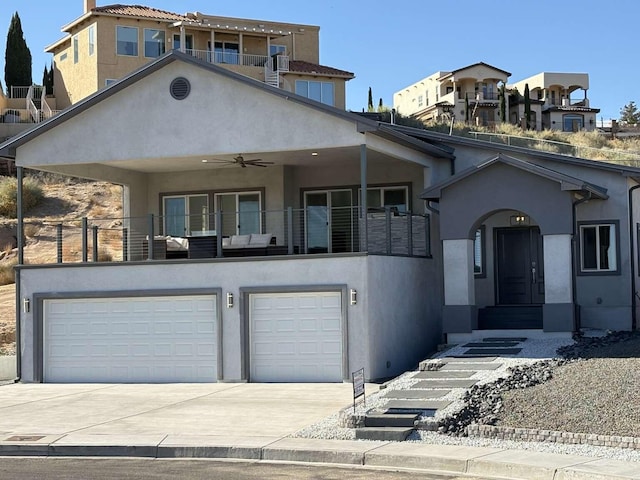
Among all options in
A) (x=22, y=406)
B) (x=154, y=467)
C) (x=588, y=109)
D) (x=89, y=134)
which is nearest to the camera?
(x=154, y=467)

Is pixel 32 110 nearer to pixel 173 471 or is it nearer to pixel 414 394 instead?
pixel 414 394

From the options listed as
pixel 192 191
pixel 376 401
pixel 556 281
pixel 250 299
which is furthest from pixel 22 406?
pixel 556 281

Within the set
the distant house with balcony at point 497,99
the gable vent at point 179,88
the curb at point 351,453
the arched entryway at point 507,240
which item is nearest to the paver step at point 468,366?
the arched entryway at point 507,240

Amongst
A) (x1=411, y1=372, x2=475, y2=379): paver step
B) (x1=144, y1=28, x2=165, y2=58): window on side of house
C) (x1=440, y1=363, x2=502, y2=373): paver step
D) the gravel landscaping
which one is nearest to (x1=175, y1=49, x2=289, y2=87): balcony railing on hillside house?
(x1=144, y1=28, x2=165, y2=58): window on side of house

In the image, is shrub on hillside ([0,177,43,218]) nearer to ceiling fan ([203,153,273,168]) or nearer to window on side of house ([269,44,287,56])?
window on side of house ([269,44,287,56])

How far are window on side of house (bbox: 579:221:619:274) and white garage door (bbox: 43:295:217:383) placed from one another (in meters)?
8.91

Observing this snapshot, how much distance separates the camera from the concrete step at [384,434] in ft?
50.3

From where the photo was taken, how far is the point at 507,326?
24688 mm

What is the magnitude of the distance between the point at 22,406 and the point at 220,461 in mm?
7192

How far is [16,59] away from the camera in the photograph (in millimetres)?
65500

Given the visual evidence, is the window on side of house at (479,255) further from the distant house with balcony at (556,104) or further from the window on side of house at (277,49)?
the distant house with balcony at (556,104)

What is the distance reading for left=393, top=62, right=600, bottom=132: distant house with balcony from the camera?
83312mm

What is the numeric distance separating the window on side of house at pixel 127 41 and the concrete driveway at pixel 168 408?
37.4 meters

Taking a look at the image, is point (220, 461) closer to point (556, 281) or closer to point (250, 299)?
point (250, 299)
